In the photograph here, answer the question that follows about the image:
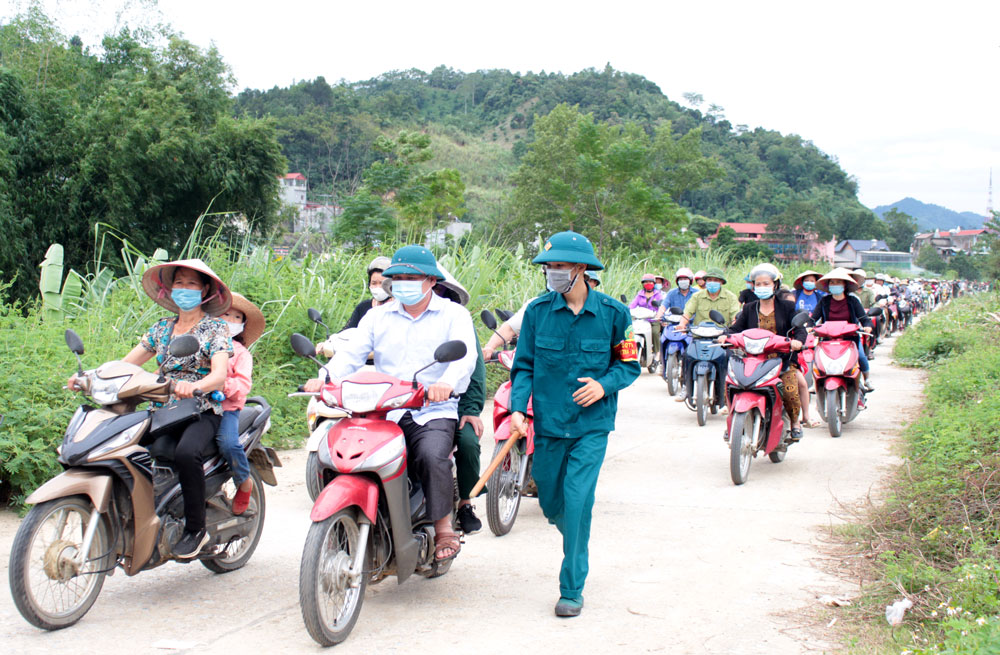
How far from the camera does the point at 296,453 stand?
885cm

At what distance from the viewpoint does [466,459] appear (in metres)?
4.86

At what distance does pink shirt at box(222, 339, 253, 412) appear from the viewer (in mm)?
4918

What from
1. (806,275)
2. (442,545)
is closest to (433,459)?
(442,545)

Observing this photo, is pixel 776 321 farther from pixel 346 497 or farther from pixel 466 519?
pixel 346 497

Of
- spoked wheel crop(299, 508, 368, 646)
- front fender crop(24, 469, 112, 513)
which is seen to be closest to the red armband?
spoked wheel crop(299, 508, 368, 646)

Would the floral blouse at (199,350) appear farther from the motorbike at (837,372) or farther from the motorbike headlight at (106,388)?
the motorbike at (837,372)

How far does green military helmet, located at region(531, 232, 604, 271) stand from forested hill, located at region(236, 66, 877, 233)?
5650cm

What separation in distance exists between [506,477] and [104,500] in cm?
281

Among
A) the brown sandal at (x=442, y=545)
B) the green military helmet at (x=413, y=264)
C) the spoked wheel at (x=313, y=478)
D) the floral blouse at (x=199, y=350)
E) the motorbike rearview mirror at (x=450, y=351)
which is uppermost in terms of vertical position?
the green military helmet at (x=413, y=264)

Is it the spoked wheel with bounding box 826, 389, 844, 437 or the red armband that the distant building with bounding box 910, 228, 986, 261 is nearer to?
the spoked wheel with bounding box 826, 389, 844, 437

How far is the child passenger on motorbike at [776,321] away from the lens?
8578mm

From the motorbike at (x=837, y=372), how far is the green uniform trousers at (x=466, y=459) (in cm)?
641

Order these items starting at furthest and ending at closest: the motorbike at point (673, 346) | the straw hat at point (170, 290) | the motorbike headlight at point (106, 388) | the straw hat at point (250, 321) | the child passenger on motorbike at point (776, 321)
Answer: the motorbike at point (673, 346)
the child passenger on motorbike at point (776, 321)
the straw hat at point (250, 321)
the straw hat at point (170, 290)
the motorbike headlight at point (106, 388)

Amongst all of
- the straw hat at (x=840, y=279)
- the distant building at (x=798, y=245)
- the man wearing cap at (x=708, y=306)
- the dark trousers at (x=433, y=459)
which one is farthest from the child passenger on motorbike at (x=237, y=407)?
the distant building at (x=798, y=245)
